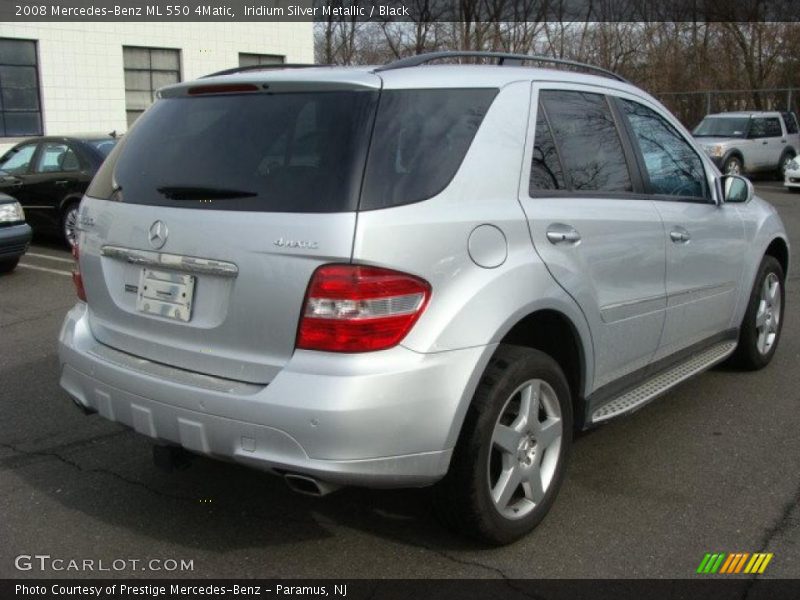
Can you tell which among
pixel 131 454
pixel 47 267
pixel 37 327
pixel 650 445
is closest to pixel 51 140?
pixel 47 267

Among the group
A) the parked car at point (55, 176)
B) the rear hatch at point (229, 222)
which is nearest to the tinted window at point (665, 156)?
the rear hatch at point (229, 222)

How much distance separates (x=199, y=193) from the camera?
3.00 metres

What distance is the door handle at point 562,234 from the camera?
323 cm

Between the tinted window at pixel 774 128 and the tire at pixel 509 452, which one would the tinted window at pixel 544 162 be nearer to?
the tire at pixel 509 452

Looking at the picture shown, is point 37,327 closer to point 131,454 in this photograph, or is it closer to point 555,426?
point 131,454

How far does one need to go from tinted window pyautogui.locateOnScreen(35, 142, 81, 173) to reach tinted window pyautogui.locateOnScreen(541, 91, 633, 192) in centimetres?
821

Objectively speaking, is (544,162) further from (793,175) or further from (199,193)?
(793,175)

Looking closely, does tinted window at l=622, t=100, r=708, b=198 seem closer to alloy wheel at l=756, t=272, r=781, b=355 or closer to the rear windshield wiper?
alloy wheel at l=756, t=272, r=781, b=355

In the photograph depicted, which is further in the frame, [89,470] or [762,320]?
[762,320]

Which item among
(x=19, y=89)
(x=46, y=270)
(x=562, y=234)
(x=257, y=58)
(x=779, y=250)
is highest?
(x=257, y=58)

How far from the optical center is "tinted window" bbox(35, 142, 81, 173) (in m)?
10.5

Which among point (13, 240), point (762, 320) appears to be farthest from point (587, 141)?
point (13, 240)

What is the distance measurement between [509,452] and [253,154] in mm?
1444

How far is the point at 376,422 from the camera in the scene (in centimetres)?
266
